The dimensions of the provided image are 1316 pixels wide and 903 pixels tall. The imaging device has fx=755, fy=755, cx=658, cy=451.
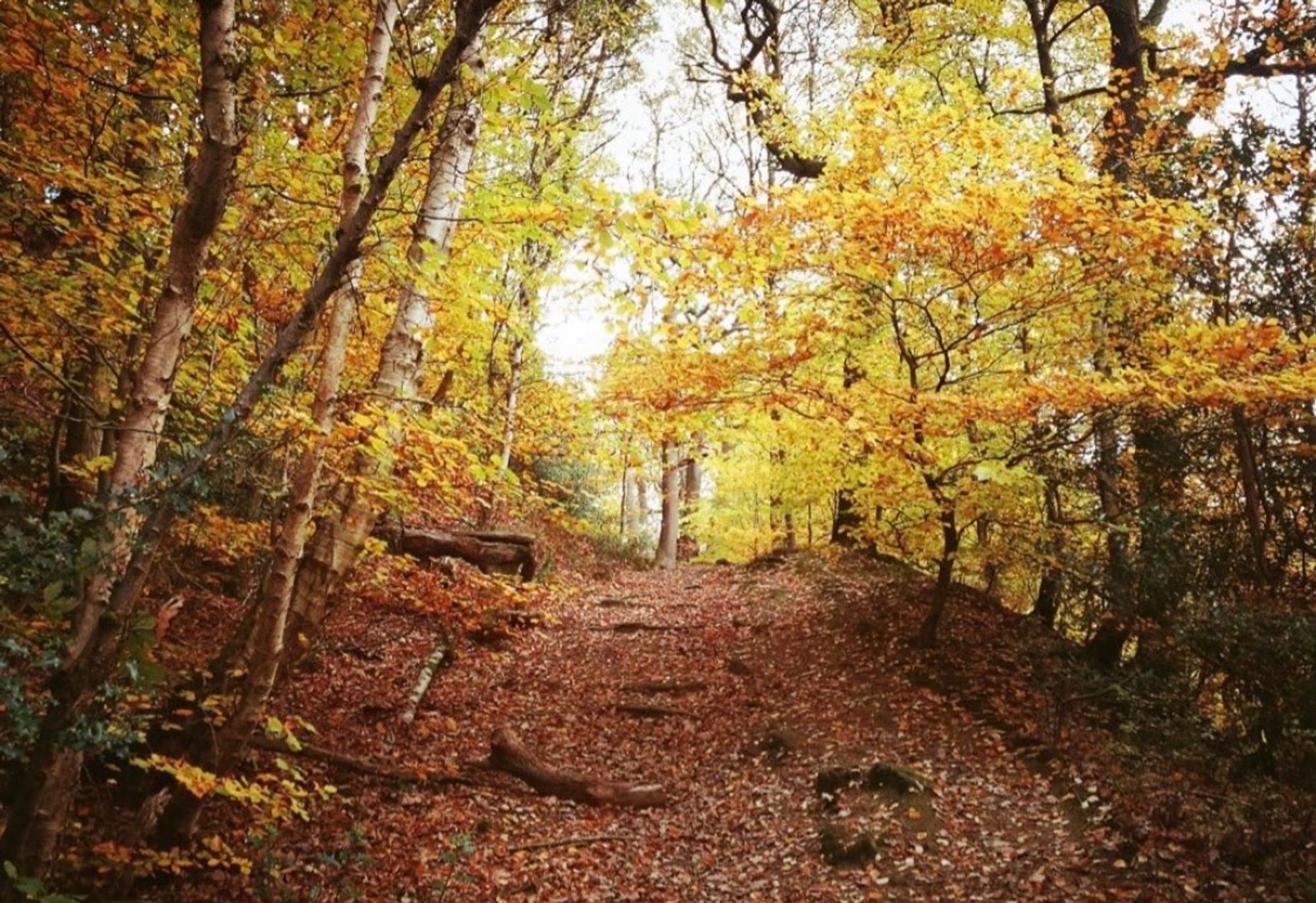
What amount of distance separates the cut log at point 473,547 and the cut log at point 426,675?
63.9 inches

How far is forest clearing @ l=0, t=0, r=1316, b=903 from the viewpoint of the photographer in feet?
14.6

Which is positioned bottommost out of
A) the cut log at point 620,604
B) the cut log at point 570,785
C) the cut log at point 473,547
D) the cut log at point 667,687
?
the cut log at point 570,785

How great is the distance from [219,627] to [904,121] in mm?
9378

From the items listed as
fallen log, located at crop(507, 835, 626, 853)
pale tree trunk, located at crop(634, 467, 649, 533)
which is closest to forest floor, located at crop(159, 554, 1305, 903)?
fallen log, located at crop(507, 835, 626, 853)

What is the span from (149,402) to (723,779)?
21.6ft

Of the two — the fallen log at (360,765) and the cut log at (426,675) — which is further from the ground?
the cut log at (426,675)

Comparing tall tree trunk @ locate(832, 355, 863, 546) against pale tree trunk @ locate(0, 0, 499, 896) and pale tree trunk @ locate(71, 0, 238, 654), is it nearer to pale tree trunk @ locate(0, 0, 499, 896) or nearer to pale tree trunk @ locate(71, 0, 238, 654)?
pale tree trunk @ locate(0, 0, 499, 896)

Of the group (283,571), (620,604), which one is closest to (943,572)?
(620,604)

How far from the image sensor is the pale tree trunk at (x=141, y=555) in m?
3.20

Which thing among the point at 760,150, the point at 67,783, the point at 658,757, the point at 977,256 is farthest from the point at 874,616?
the point at 760,150

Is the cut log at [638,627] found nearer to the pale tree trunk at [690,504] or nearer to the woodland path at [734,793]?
the woodland path at [734,793]

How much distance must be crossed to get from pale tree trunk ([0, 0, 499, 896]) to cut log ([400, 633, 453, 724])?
207 inches

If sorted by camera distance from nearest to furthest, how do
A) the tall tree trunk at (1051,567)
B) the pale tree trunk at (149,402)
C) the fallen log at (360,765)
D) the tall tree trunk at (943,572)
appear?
1. the pale tree trunk at (149,402)
2. the fallen log at (360,765)
3. the tall tree trunk at (1051,567)
4. the tall tree trunk at (943,572)

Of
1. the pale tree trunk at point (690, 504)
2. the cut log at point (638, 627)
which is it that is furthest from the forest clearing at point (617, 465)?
the pale tree trunk at point (690, 504)
